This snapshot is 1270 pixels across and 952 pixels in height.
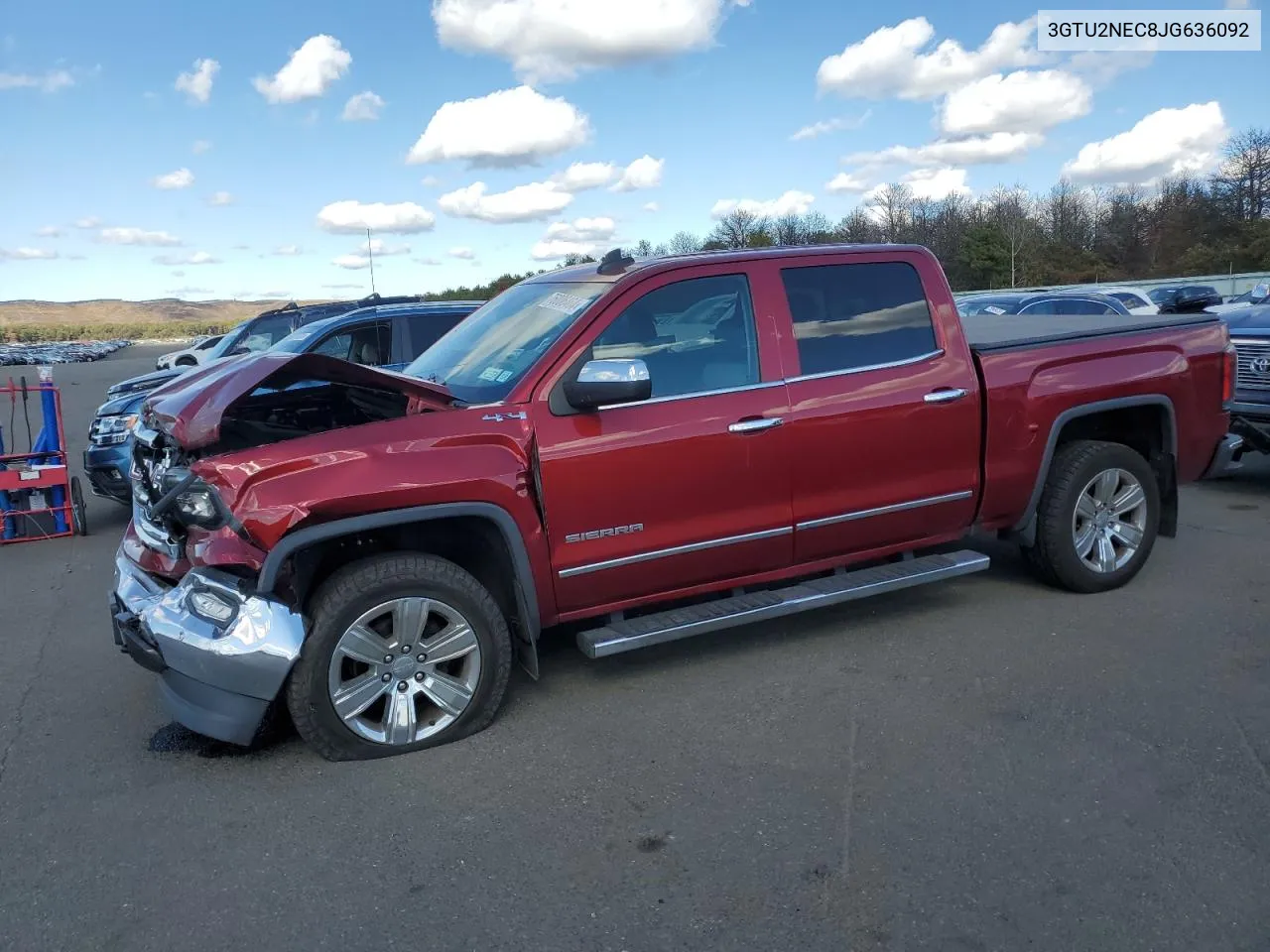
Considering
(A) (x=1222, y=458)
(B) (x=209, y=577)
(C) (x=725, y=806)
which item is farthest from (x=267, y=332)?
(C) (x=725, y=806)

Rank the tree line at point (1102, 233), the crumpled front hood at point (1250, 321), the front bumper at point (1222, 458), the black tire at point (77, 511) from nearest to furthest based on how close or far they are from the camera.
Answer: the front bumper at point (1222, 458) < the crumpled front hood at point (1250, 321) < the black tire at point (77, 511) < the tree line at point (1102, 233)

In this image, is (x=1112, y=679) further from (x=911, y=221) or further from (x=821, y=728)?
(x=911, y=221)

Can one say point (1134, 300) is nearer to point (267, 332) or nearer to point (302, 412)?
point (267, 332)

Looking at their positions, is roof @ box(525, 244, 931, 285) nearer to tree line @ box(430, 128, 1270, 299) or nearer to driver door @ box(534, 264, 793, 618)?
driver door @ box(534, 264, 793, 618)

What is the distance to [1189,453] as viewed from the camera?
6.08 metres

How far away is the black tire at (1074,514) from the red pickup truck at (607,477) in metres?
0.02

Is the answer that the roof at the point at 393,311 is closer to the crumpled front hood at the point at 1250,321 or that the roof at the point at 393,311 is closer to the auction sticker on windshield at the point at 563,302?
the auction sticker on windshield at the point at 563,302

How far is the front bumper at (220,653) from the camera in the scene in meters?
3.88

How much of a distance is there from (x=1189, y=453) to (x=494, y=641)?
432 cm

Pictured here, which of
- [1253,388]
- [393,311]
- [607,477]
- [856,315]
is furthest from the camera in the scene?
[393,311]

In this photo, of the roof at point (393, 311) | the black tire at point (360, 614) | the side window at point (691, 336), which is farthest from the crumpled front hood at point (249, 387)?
the roof at point (393, 311)

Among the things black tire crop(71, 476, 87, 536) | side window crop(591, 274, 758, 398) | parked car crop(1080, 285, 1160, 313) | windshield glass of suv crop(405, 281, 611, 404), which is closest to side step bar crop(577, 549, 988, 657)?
side window crop(591, 274, 758, 398)

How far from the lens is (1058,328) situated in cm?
613

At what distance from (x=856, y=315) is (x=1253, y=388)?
511 cm
